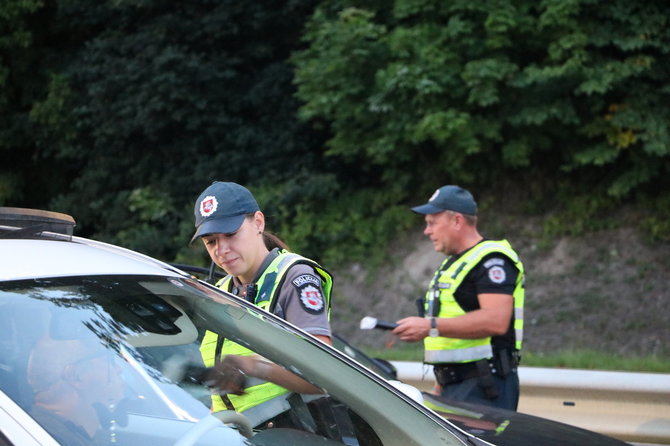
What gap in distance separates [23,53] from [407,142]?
26.1 ft

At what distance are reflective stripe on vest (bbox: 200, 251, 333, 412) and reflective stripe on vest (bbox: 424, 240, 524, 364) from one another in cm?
123

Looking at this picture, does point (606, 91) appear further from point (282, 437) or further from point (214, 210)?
point (282, 437)

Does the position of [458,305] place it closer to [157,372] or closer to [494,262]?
[494,262]

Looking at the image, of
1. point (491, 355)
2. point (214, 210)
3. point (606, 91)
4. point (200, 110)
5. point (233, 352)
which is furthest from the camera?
point (200, 110)

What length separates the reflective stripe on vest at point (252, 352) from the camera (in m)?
2.23

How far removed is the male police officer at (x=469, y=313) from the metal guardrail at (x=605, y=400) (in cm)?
73

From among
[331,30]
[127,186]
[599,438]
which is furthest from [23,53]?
[599,438]

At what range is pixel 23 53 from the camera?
16.7m

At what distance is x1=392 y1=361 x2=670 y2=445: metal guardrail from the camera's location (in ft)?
16.3

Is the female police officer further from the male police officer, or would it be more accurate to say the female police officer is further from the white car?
the male police officer

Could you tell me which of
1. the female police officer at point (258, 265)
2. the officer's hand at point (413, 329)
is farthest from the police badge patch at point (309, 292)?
the officer's hand at point (413, 329)

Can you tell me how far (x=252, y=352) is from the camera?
2.38 meters

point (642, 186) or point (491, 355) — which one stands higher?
point (642, 186)

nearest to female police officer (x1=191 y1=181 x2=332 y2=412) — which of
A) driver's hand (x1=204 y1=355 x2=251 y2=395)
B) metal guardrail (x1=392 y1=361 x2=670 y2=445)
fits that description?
driver's hand (x1=204 y1=355 x2=251 y2=395)
